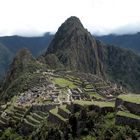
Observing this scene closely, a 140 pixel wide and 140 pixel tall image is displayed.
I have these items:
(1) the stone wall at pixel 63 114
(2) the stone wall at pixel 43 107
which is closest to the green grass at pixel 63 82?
(2) the stone wall at pixel 43 107

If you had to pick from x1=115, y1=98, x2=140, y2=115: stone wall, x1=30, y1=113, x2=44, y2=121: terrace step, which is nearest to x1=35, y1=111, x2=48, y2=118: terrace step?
x1=30, y1=113, x2=44, y2=121: terrace step

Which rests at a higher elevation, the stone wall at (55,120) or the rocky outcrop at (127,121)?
the rocky outcrop at (127,121)

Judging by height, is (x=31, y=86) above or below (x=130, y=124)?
below

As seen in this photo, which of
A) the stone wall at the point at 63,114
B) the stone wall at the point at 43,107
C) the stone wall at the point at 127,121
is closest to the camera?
the stone wall at the point at 127,121

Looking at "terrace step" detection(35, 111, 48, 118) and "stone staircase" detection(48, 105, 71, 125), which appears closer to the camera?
"stone staircase" detection(48, 105, 71, 125)

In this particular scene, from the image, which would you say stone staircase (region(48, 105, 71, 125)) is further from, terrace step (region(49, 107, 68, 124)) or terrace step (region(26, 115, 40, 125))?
terrace step (region(26, 115, 40, 125))

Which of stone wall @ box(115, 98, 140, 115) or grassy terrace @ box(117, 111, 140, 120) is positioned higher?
stone wall @ box(115, 98, 140, 115)

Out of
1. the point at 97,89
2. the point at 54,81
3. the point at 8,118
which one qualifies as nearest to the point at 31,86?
the point at 54,81

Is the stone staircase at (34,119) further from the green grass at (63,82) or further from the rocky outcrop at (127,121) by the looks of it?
the green grass at (63,82)

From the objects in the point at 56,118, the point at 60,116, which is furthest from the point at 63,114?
the point at 56,118

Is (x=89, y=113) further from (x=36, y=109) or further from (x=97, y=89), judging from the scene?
(x=97, y=89)

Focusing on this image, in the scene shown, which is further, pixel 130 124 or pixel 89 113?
pixel 89 113
